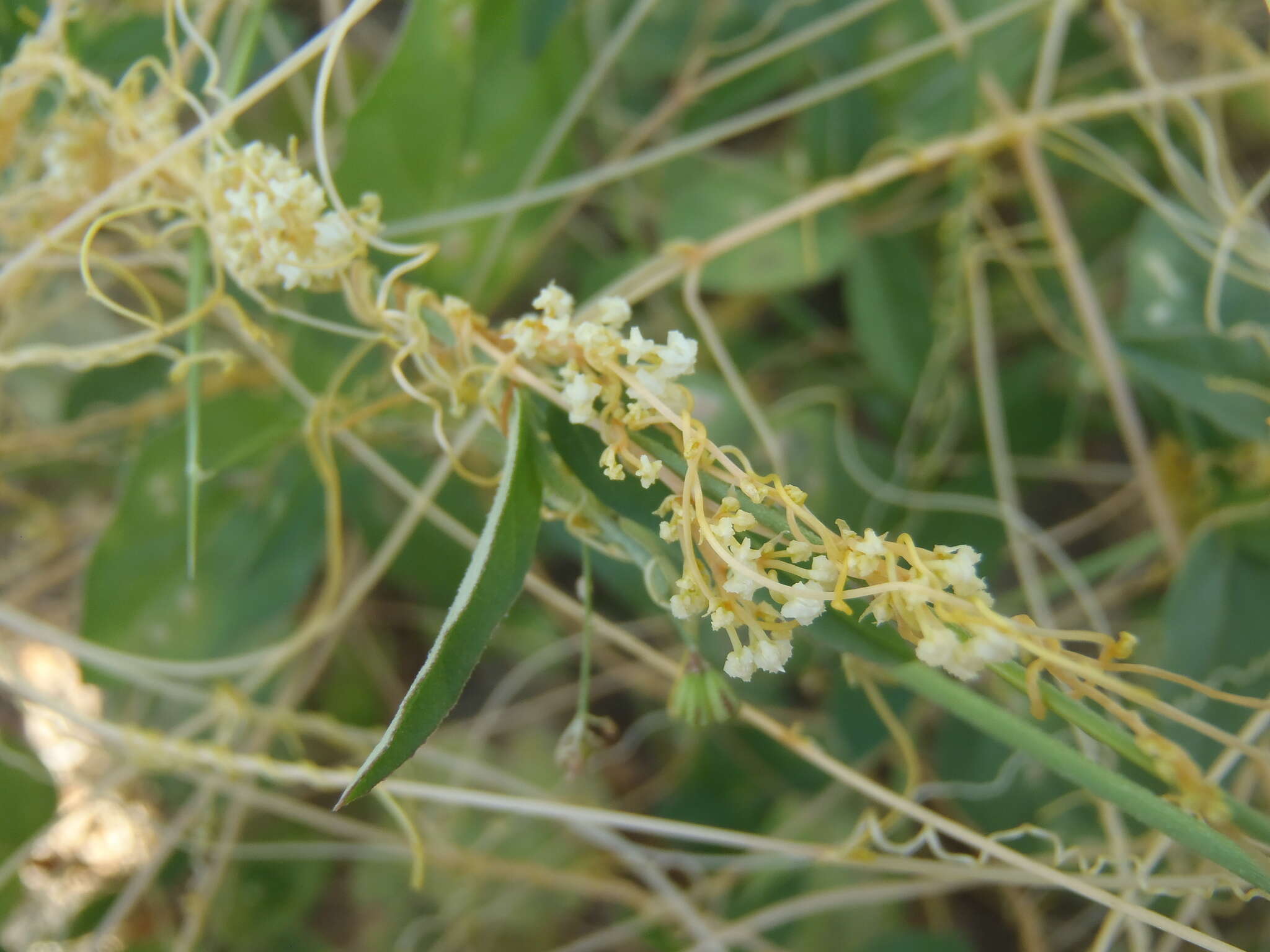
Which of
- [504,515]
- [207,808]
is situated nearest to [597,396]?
[504,515]

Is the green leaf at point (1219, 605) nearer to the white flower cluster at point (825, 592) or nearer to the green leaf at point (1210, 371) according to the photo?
the green leaf at point (1210, 371)

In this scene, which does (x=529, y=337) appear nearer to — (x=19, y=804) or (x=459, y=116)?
(x=459, y=116)

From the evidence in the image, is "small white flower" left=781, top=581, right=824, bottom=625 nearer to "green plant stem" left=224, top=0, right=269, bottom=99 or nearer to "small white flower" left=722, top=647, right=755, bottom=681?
"small white flower" left=722, top=647, right=755, bottom=681

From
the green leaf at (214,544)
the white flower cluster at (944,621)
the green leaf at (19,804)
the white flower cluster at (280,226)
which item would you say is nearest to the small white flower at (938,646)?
the white flower cluster at (944,621)

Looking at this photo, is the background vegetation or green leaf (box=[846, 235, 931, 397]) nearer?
the background vegetation

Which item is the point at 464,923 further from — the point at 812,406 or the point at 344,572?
the point at 812,406

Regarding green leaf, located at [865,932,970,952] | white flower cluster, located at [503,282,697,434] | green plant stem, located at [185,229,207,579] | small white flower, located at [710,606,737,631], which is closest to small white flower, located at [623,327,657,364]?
white flower cluster, located at [503,282,697,434]
